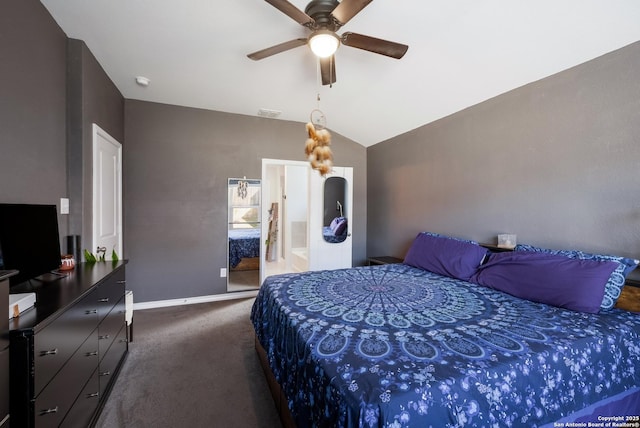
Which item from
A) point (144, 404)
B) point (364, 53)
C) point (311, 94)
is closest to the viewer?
point (144, 404)

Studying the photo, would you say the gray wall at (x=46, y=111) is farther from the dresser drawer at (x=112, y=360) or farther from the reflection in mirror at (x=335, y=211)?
the reflection in mirror at (x=335, y=211)

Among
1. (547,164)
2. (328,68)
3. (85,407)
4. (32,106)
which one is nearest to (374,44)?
(328,68)

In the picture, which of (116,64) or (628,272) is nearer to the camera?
(628,272)

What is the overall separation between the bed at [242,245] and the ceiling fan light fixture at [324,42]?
2.84 metres

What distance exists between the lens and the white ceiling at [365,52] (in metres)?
1.90

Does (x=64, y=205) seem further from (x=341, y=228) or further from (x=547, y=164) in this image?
(x=547, y=164)

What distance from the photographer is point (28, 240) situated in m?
1.54

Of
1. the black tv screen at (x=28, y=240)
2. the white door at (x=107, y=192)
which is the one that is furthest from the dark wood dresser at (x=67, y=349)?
the white door at (x=107, y=192)

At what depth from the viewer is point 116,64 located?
276cm

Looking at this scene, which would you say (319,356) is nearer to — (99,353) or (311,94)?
(99,353)

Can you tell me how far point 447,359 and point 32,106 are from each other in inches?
110

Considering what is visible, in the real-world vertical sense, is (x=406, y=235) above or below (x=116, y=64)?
below

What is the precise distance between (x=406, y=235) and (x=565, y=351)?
2.69 m

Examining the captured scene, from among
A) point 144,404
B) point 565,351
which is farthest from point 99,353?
point 565,351
